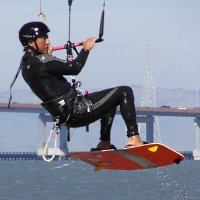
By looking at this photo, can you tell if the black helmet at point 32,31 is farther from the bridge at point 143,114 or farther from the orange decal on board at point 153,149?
the bridge at point 143,114

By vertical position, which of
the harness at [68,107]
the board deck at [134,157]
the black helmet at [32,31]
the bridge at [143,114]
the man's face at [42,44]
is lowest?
the bridge at [143,114]

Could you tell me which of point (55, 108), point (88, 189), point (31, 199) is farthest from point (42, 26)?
point (88, 189)

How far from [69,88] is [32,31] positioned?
100cm

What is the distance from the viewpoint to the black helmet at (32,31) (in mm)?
12969

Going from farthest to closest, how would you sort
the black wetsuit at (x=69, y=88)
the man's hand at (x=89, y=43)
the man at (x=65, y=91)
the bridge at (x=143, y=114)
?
the bridge at (x=143, y=114)
the black wetsuit at (x=69, y=88)
the man at (x=65, y=91)
the man's hand at (x=89, y=43)

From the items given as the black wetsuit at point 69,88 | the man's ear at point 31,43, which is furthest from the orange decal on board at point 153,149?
the man's ear at point 31,43

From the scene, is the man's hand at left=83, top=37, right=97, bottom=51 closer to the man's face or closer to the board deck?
the man's face

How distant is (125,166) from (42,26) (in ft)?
9.70

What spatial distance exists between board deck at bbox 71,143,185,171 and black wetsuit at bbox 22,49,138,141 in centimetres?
33

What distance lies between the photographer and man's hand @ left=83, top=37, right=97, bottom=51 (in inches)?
508

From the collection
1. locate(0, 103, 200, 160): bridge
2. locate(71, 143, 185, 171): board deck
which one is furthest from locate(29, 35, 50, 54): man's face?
locate(0, 103, 200, 160): bridge

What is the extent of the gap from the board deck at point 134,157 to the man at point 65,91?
0.24 metres

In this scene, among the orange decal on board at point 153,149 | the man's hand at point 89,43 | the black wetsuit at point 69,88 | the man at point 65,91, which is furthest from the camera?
the orange decal on board at point 153,149

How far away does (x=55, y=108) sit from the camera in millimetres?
13531
